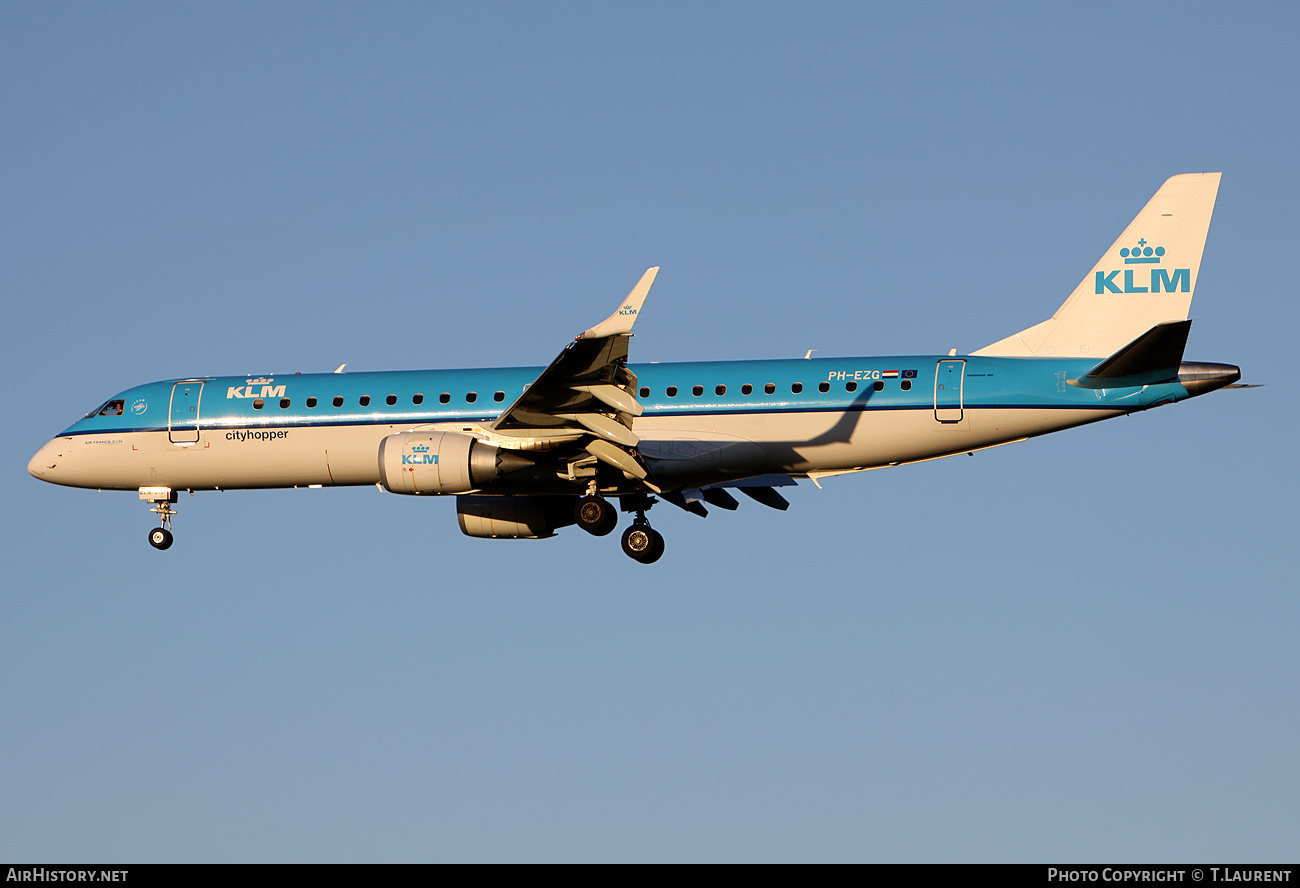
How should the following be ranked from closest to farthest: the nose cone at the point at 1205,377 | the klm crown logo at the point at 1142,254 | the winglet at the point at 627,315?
the winglet at the point at 627,315, the nose cone at the point at 1205,377, the klm crown logo at the point at 1142,254

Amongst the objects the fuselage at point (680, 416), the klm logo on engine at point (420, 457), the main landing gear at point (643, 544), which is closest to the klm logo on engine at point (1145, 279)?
the fuselage at point (680, 416)

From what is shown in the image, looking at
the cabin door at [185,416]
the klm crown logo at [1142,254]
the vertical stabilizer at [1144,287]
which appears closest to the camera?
the vertical stabilizer at [1144,287]

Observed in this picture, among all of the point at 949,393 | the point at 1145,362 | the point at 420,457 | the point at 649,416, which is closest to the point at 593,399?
the point at 649,416

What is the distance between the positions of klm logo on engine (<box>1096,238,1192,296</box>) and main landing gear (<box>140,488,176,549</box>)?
2016 cm

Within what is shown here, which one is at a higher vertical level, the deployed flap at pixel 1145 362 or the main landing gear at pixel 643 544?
the deployed flap at pixel 1145 362

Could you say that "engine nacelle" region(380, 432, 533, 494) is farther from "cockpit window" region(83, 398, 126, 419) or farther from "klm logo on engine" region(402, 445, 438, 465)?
"cockpit window" region(83, 398, 126, 419)

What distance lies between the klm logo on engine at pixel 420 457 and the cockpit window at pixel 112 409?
905cm

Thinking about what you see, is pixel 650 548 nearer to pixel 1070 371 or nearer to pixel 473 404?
pixel 473 404

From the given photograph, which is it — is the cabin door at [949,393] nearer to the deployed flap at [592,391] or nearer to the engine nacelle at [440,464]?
the deployed flap at [592,391]

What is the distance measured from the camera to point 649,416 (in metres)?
31.7

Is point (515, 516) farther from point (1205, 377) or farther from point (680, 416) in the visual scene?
point (1205, 377)

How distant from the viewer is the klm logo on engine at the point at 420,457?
97.3ft

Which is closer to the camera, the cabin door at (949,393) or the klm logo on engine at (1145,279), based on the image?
the cabin door at (949,393)
